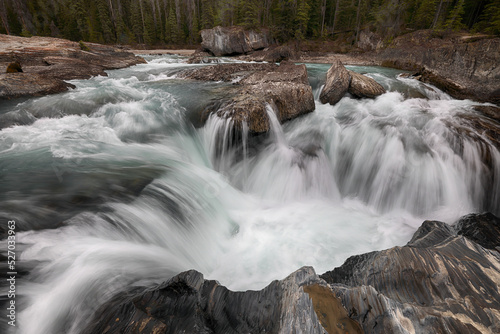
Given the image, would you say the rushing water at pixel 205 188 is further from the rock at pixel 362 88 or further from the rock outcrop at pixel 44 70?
the rock outcrop at pixel 44 70

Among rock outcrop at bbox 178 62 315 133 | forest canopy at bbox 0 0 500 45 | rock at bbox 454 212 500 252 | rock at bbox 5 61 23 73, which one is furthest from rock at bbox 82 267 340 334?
forest canopy at bbox 0 0 500 45

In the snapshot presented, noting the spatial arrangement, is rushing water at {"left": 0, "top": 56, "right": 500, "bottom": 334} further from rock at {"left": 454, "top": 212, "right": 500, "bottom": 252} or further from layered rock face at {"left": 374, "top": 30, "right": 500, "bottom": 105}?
layered rock face at {"left": 374, "top": 30, "right": 500, "bottom": 105}

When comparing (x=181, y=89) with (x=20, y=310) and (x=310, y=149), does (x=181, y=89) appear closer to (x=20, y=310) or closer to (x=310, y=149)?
(x=310, y=149)

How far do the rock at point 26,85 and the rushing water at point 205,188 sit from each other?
1.93 feet

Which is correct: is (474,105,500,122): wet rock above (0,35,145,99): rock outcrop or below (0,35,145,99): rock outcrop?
below

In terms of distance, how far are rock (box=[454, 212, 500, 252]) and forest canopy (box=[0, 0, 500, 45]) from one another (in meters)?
30.7

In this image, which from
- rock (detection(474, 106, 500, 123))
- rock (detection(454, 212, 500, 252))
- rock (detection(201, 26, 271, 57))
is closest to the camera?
rock (detection(454, 212, 500, 252))

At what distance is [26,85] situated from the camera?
789cm

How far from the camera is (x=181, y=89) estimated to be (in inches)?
383

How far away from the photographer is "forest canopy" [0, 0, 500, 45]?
97.7 feet

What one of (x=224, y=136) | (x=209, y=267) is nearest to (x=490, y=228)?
(x=209, y=267)

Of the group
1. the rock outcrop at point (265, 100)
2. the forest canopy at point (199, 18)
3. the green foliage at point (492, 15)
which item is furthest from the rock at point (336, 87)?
the forest canopy at point (199, 18)

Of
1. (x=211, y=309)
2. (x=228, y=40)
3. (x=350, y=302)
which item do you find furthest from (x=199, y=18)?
(x=350, y=302)

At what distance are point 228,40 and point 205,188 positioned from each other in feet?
103
